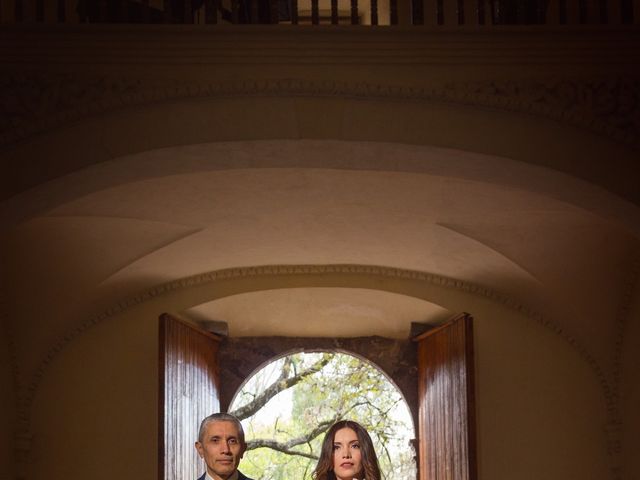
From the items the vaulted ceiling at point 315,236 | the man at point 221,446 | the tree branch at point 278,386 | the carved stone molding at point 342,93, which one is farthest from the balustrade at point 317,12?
the tree branch at point 278,386

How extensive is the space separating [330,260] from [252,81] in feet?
16.4

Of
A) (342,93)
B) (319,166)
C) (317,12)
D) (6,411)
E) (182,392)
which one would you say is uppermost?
(317,12)

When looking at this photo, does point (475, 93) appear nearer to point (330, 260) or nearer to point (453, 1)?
point (453, 1)

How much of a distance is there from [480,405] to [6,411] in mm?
4651

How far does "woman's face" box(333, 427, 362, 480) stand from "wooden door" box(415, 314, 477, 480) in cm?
687

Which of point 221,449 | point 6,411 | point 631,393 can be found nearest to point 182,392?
point 6,411

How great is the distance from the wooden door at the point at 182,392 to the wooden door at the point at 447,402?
2.30m

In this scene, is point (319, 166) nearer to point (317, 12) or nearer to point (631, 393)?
point (317, 12)

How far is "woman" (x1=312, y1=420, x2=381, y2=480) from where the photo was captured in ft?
19.3

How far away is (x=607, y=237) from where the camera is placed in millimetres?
11984

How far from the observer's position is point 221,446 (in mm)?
5535

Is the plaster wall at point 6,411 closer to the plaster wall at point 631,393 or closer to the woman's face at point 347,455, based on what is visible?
the plaster wall at point 631,393

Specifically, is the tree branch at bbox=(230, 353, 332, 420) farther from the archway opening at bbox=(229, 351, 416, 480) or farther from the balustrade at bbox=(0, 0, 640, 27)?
the balustrade at bbox=(0, 0, 640, 27)

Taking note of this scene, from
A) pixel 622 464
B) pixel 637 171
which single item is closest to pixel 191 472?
pixel 622 464
